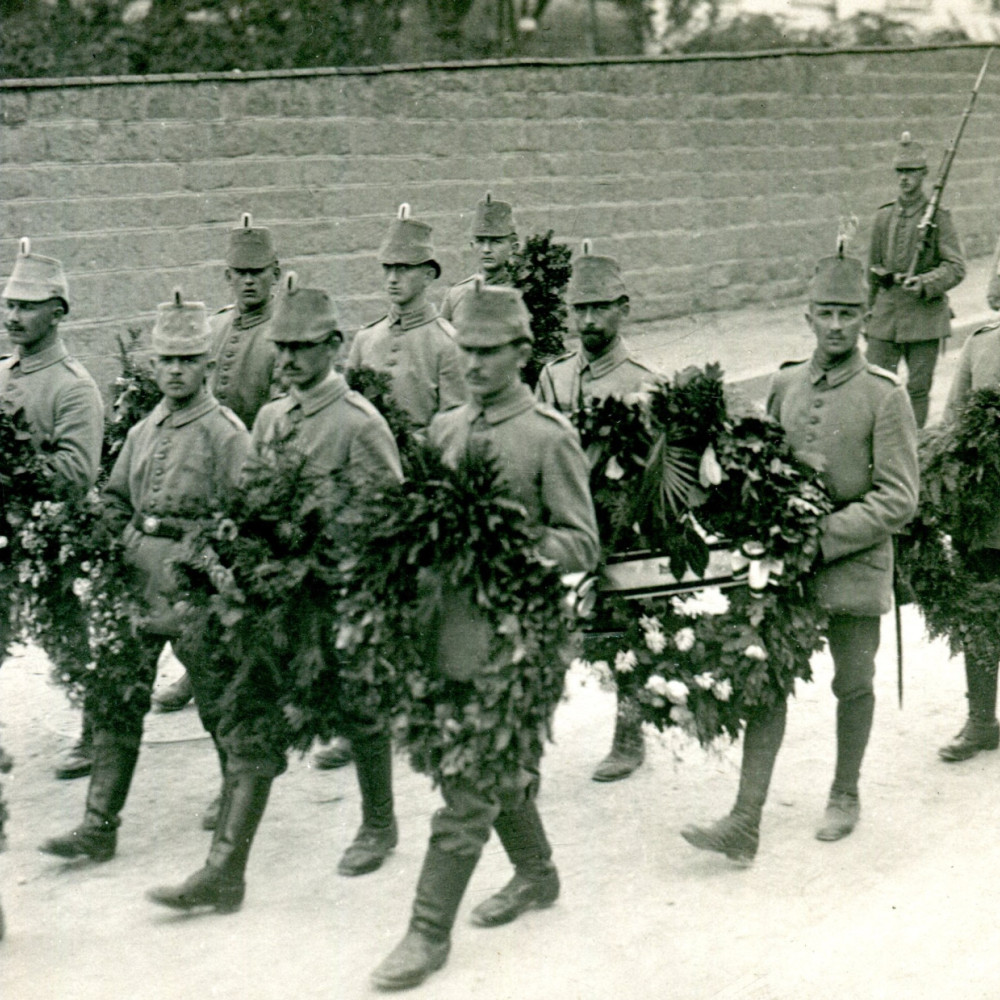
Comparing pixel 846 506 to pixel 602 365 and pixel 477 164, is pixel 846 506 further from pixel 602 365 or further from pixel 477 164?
pixel 477 164

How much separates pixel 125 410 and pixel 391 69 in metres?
6.23

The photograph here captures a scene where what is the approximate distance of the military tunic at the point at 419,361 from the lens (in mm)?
7996

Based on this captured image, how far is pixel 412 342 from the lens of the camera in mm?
8039

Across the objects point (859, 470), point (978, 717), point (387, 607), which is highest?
point (859, 470)

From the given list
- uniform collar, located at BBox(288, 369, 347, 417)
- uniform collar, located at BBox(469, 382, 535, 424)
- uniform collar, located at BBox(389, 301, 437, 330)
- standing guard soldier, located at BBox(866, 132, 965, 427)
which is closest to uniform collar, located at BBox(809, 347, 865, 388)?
uniform collar, located at BBox(469, 382, 535, 424)

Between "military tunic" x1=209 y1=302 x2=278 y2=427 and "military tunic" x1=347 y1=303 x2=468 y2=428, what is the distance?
44 cm

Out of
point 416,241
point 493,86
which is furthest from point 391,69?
point 416,241

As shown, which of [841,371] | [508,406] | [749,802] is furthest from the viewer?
[841,371]

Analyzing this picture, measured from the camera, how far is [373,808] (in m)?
6.07

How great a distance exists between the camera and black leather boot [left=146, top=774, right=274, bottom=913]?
555 cm

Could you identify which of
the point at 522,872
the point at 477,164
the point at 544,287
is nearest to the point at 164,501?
the point at 522,872

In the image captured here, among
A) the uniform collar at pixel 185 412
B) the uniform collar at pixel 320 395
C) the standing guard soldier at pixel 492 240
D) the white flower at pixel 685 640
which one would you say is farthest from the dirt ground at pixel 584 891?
the standing guard soldier at pixel 492 240

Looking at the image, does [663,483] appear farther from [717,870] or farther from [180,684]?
[180,684]

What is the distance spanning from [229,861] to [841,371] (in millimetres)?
2936
